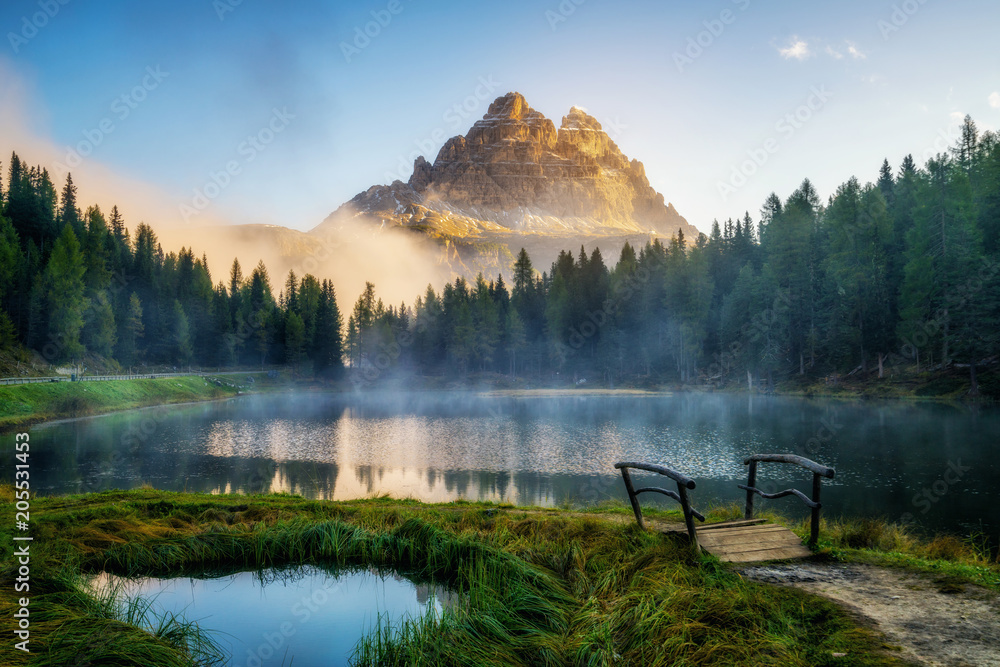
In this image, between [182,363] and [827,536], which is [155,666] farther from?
[182,363]

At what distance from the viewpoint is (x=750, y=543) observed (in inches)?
320

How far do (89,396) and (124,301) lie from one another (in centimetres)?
3825

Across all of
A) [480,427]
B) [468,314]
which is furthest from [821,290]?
[468,314]

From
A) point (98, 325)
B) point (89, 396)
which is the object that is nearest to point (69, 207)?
point (98, 325)

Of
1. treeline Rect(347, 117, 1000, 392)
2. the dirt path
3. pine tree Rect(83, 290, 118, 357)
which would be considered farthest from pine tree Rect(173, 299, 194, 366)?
the dirt path

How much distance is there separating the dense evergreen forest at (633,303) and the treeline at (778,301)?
0.22 meters

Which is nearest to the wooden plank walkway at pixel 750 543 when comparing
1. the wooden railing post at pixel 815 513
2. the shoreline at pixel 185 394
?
the wooden railing post at pixel 815 513

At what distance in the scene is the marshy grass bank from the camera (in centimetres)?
517

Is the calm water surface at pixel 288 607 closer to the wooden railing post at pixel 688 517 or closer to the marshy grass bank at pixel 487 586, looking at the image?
the marshy grass bank at pixel 487 586

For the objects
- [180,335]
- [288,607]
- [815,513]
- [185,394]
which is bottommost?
[185,394]

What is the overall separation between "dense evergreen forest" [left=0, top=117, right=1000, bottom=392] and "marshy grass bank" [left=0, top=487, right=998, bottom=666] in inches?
1648

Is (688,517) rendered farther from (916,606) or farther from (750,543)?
(916,606)

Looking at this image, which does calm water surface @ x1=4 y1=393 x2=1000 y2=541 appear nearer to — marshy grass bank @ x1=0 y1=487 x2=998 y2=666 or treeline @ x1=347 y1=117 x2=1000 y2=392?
marshy grass bank @ x1=0 y1=487 x2=998 y2=666

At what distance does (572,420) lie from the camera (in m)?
40.7
